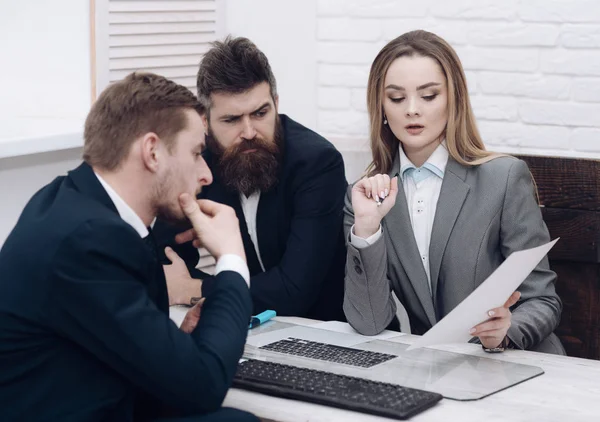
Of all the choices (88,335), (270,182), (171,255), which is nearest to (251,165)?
(270,182)

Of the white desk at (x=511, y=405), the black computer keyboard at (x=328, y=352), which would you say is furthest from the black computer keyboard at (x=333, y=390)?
the black computer keyboard at (x=328, y=352)

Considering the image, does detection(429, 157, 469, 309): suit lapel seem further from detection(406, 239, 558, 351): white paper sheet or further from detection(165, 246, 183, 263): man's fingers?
detection(165, 246, 183, 263): man's fingers

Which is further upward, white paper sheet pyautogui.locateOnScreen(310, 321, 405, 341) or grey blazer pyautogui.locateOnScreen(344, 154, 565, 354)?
grey blazer pyautogui.locateOnScreen(344, 154, 565, 354)

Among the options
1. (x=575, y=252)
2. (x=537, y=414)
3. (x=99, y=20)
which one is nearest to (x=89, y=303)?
(x=537, y=414)

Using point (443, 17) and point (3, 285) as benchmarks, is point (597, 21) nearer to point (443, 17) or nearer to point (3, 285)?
point (443, 17)

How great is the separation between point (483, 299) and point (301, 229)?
819mm

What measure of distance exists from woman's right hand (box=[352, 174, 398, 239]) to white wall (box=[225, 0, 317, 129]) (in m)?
1.24

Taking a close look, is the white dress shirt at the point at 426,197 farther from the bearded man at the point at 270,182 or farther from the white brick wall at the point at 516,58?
the white brick wall at the point at 516,58

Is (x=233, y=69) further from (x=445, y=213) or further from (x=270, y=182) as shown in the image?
(x=445, y=213)

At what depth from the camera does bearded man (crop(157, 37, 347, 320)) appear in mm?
2666

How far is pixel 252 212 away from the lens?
2.82 m

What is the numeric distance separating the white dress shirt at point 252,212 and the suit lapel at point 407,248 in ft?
1.34

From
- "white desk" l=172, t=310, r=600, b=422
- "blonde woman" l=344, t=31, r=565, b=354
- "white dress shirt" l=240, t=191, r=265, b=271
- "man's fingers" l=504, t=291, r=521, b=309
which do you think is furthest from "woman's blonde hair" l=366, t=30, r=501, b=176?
"white desk" l=172, t=310, r=600, b=422

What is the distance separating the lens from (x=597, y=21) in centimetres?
304
